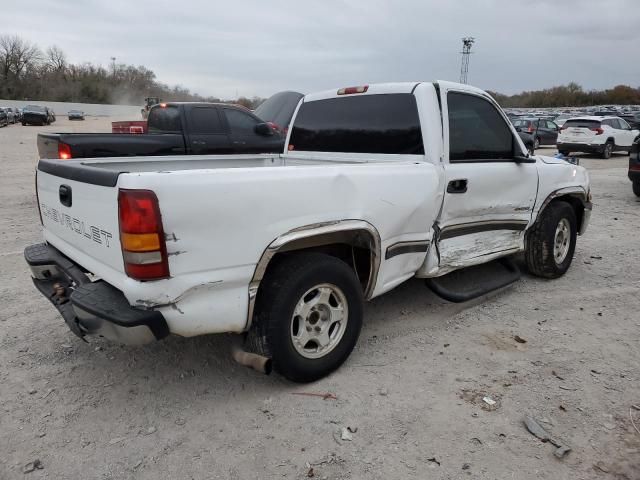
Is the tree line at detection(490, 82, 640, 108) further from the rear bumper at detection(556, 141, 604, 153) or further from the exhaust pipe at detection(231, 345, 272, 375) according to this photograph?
the exhaust pipe at detection(231, 345, 272, 375)

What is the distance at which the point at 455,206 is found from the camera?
3.76 meters

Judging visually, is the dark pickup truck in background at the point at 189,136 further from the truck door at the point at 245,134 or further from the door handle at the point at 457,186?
the door handle at the point at 457,186

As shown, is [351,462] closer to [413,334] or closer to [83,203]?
[413,334]

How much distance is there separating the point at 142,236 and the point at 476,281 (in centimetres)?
350

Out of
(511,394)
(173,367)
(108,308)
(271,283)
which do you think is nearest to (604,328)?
(511,394)

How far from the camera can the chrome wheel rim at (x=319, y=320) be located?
2951 mm

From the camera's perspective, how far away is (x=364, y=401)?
292 cm

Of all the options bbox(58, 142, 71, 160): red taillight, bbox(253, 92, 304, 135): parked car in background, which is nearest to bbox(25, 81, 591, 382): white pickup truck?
bbox(58, 142, 71, 160): red taillight

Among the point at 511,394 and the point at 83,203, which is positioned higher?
the point at 83,203

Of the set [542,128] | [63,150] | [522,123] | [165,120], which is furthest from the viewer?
[542,128]

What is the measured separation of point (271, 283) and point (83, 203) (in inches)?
44.8

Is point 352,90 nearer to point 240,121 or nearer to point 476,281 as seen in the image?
point 476,281

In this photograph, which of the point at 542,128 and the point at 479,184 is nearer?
the point at 479,184

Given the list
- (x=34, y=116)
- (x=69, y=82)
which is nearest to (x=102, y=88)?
(x=69, y=82)
